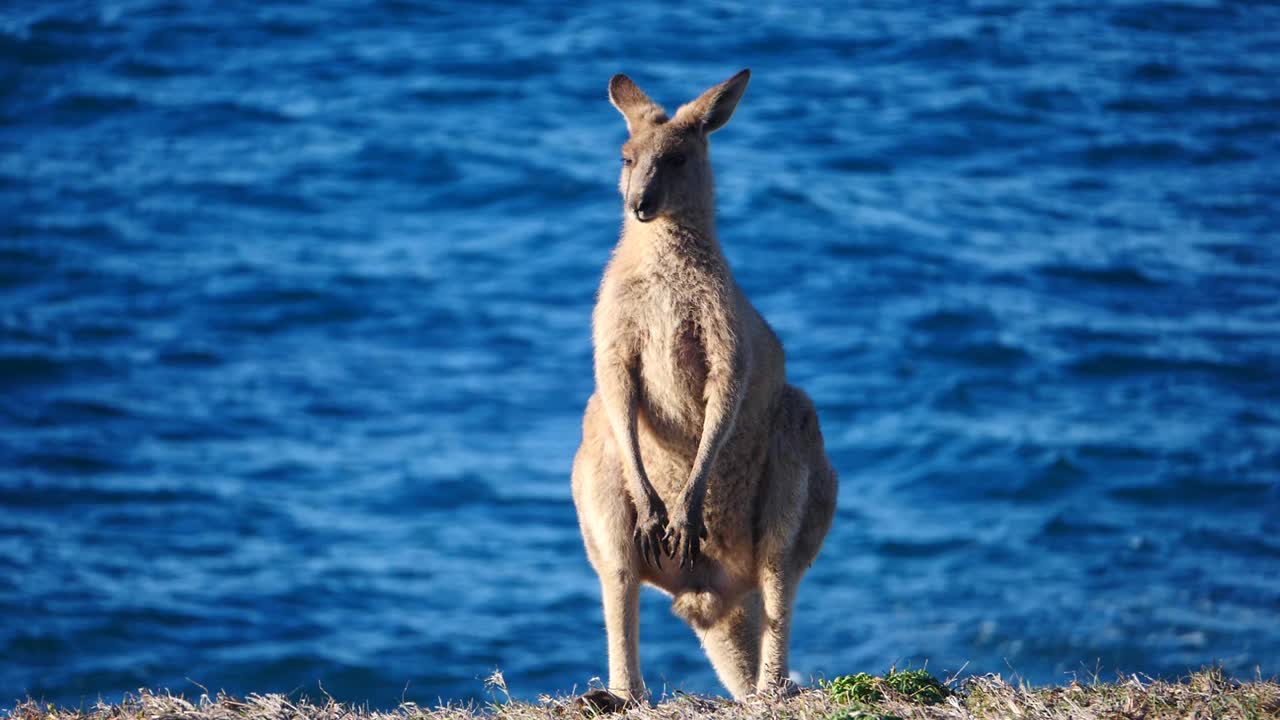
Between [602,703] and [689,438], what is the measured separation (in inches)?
40.0

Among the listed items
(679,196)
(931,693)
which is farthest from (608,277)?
(931,693)

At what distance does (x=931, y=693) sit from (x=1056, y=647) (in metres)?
14.5

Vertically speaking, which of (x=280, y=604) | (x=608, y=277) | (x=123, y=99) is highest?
(x=608, y=277)

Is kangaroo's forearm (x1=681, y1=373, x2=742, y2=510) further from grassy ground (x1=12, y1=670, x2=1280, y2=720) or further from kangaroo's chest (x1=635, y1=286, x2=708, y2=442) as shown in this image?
grassy ground (x1=12, y1=670, x2=1280, y2=720)

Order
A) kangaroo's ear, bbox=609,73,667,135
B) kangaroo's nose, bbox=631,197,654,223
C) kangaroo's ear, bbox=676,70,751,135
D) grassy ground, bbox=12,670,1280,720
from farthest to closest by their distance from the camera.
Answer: kangaroo's ear, bbox=609,73,667,135 < kangaroo's ear, bbox=676,70,751,135 < kangaroo's nose, bbox=631,197,654,223 < grassy ground, bbox=12,670,1280,720

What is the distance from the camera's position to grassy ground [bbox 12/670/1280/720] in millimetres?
4730

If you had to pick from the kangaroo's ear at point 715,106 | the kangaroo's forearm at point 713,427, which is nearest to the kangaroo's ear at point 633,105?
the kangaroo's ear at point 715,106

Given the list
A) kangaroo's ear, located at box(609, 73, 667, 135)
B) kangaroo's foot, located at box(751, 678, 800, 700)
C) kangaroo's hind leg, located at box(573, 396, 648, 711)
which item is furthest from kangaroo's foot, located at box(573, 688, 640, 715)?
kangaroo's ear, located at box(609, 73, 667, 135)

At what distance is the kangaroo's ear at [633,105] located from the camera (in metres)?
5.59

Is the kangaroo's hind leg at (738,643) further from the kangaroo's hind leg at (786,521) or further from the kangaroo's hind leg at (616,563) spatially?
the kangaroo's hind leg at (616,563)

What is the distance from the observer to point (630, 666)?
5301 mm

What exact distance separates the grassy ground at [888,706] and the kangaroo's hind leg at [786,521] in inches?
10.7

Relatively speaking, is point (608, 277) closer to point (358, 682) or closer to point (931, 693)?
point (931, 693)

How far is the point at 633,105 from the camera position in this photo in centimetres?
572
